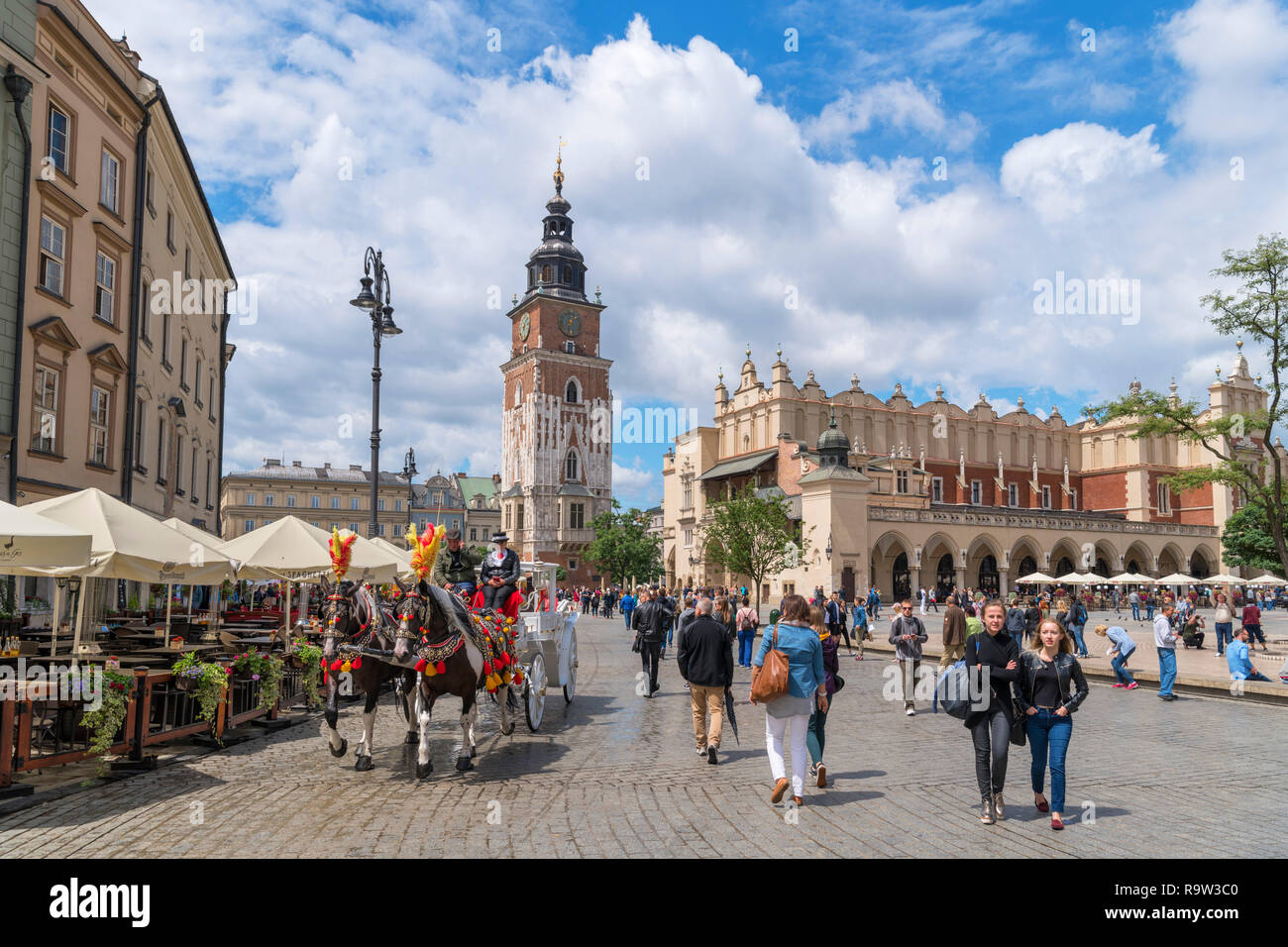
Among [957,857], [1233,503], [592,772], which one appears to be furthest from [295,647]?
[1233,503]

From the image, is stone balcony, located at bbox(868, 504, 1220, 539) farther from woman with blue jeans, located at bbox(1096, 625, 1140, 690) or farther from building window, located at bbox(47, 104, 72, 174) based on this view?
building window, located at bbox(47, 104, 72, 174)

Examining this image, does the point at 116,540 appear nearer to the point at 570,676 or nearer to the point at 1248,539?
the point at 570,676

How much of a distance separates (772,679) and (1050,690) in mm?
2148

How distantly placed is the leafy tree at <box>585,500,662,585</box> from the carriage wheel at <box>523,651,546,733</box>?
5691cm

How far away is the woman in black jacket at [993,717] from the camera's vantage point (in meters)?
6.90

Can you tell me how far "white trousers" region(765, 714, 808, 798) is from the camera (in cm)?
742

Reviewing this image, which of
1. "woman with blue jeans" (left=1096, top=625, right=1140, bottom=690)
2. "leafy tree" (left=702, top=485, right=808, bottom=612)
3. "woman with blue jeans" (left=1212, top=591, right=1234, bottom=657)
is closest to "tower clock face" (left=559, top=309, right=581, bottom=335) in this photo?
"leafy tree" (left=702, top=485, right=808, bottom=612)

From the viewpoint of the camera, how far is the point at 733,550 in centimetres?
3928

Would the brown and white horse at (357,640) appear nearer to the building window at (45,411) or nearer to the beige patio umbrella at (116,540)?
the beige patio umbrella at (116,540)

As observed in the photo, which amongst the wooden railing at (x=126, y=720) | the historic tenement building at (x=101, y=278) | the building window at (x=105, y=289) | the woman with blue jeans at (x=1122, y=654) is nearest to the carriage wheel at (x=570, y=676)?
the wooden railing at (x=126, y=720)

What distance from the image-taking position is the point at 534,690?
437 inches

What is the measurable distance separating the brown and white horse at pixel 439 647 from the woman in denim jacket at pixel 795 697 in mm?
2887
